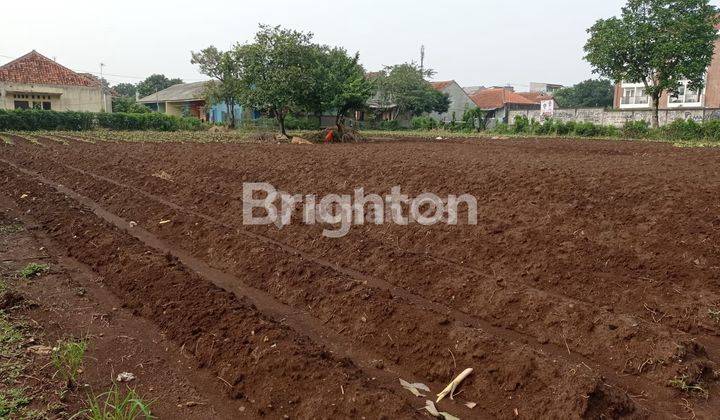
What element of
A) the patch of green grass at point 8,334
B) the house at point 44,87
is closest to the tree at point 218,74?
the house at point 44,87

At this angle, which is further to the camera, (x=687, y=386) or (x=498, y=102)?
(x=498, y=102)

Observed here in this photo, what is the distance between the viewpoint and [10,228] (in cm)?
756

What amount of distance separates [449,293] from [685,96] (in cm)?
4747

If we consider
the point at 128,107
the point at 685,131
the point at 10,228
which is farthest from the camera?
the point at 128,107

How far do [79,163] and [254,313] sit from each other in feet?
40.8

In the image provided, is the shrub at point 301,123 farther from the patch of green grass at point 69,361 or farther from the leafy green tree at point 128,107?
the patch of green grass at point 69,361

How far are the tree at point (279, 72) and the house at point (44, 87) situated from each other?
62.1 feet

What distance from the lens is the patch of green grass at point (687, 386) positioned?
145 inches

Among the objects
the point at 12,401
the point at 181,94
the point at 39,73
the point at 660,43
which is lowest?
the point at 12,401

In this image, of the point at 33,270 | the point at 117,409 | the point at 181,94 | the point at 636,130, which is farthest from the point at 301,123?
the point at 117,409

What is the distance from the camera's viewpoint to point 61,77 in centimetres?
3819

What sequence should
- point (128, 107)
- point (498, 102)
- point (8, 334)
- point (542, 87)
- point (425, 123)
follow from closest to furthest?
point (8, 334)
point (425, 123)
point (128, 107)
point (498, 102)
point (542, 87)

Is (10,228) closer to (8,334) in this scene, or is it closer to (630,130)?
(8,334)

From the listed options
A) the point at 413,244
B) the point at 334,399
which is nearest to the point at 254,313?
the point at 334,399
